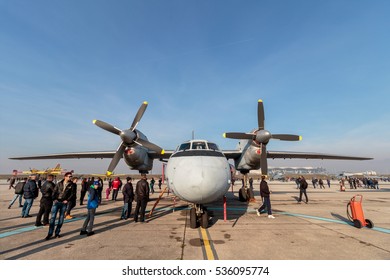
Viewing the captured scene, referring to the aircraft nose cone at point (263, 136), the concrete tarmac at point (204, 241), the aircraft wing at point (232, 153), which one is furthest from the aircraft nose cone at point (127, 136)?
the aircraft nose cone at point (263, 136)

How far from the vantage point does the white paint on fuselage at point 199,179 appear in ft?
20.6

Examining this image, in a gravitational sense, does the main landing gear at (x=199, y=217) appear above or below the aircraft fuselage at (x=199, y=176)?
below

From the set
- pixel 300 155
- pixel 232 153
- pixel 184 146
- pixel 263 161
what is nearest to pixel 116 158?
pixel 184 146

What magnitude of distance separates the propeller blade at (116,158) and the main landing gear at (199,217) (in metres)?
7.39

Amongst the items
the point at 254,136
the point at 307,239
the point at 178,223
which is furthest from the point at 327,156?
the point at 178,223

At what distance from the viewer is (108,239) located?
20.2 feet

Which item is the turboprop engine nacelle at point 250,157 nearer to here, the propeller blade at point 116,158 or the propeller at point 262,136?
the propeller at point 262,136

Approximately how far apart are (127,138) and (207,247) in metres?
9.12

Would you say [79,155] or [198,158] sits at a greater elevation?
[79,155]

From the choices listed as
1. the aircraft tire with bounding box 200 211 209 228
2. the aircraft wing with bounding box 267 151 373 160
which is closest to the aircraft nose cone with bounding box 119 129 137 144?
the aircraft tire with bounding box 200 211 209 228

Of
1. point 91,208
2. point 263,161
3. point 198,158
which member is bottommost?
point 91,208

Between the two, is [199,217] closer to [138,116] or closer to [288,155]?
[138,116]

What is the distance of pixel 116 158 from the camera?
13148mm
